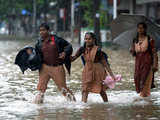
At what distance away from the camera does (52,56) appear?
404 inches

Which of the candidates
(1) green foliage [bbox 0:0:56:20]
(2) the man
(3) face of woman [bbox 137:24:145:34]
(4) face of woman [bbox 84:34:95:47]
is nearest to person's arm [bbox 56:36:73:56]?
(2) the man

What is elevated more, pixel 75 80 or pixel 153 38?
pixel 153 38

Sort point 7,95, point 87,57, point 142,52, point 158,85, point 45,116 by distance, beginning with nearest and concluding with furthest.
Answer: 1. point 45,116
2. point 87,57
3. point 142,52
4. point 7,95
5. point 158,85

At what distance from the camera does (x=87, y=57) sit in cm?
1026

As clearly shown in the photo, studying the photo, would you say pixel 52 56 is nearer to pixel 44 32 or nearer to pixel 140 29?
pixel 44 32

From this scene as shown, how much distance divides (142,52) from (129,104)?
1.18 meters

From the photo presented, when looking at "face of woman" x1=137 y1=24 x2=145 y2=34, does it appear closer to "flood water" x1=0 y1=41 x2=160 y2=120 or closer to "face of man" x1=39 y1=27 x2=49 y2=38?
"flood water" x1=0 y1=41 x2=160 y2=120

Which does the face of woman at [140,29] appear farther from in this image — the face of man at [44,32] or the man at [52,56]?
the face of man at [44,32]

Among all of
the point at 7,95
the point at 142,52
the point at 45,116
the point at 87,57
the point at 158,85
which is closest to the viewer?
the point at 45,116

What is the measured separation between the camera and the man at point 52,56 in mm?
10172

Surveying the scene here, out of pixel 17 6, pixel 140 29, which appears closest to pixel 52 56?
pixel 140 29

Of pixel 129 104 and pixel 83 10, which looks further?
pixel 83 10

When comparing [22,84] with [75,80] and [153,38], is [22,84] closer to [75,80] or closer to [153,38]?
[75,80]

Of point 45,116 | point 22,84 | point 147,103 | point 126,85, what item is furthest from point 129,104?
point 22,84
